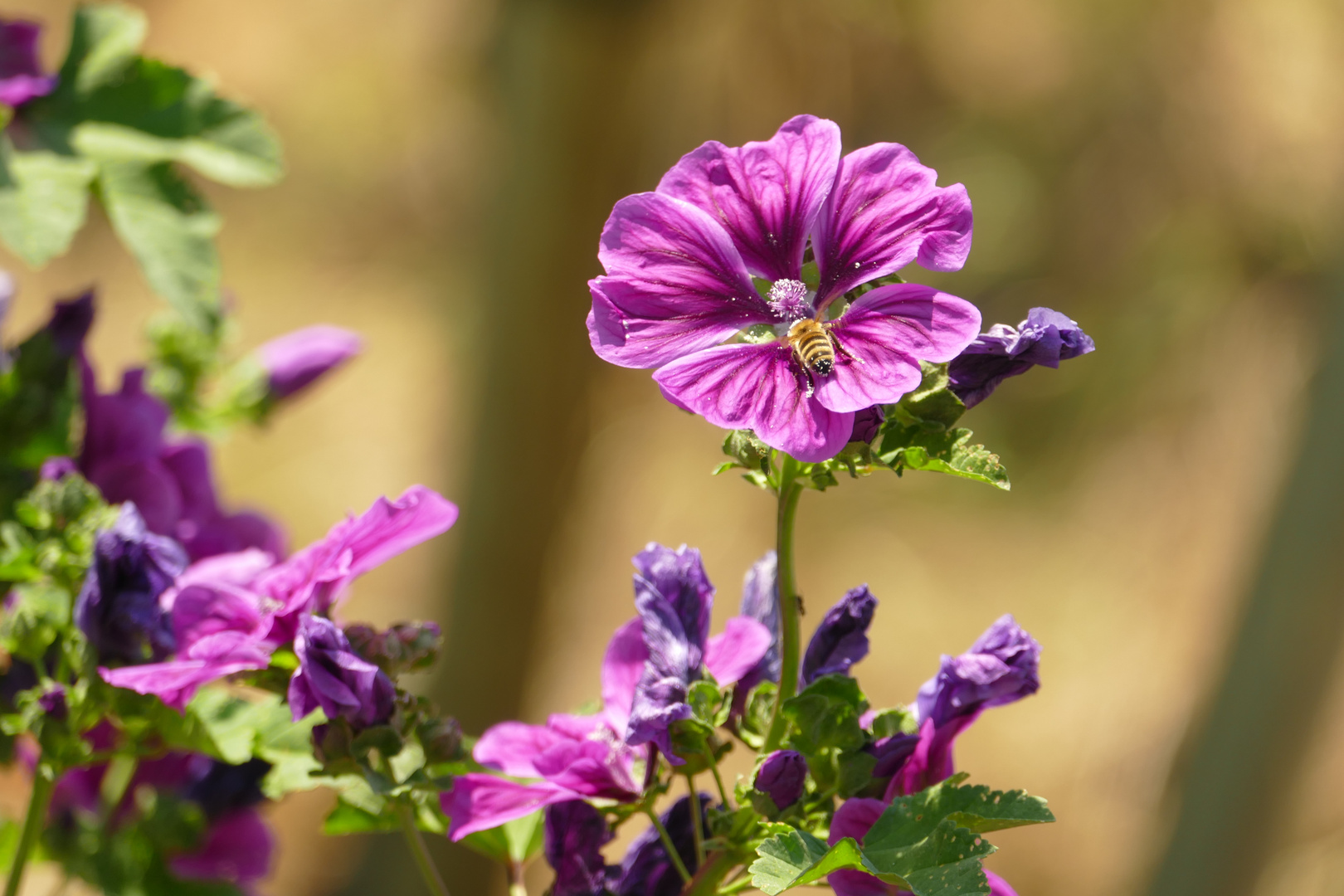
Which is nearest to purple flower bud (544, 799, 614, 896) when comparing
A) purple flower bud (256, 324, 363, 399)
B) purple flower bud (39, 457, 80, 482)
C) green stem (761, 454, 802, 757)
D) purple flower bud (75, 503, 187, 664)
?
green stem (761, 454, 802, 757)

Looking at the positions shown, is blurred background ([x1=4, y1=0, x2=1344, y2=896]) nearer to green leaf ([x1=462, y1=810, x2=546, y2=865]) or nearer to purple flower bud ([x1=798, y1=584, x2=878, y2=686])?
green leaf ([x1=462, y1=810, x2=546, y2=865])

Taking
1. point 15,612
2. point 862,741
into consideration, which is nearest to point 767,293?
point 862,741

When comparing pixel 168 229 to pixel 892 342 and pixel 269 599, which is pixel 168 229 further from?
pixel 892 342

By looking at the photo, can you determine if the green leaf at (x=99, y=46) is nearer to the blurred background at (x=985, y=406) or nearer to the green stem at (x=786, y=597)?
the green stem at (x=786, y=597)

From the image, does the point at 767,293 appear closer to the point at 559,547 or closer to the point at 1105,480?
the point at 559,547

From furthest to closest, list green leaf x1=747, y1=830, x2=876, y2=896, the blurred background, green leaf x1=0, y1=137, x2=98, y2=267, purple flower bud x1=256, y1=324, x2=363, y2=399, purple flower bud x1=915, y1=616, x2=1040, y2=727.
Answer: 1. the blurred background
2. purple flower bud x1=256, y1=324, x2=363, y2=399
3. green leaf x1=0, y1=137, x2=98, y2=267
4. purple flower bud x1=915, y1=616, x2=1040, y2=727
5. green leaf x1=747, y1=830, x2=876, y2=896
